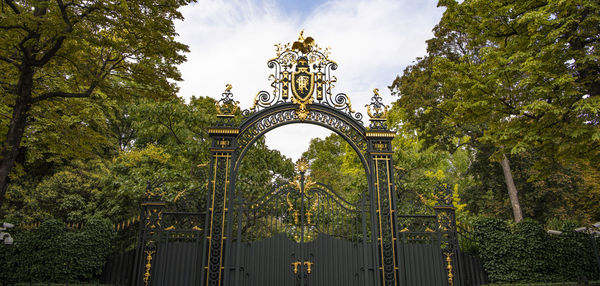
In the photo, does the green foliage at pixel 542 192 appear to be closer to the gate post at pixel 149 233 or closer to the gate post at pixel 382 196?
the gate post at pixel 382 196

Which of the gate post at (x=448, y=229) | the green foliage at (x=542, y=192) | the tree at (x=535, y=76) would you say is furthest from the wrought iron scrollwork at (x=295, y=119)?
the green foliage at (x=542, y=192)

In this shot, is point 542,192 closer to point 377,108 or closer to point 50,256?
point 377,108

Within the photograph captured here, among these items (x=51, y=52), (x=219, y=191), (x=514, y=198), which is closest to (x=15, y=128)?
(x=51, y=52)

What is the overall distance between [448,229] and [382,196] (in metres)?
1.57

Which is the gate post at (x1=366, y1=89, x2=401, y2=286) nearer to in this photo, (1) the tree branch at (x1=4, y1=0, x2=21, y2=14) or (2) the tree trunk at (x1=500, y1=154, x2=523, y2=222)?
(1) the tree branch at (x1=4, y1=0, x2=21, y2=14)

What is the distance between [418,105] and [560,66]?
6318mm

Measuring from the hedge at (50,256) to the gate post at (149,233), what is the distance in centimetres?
203

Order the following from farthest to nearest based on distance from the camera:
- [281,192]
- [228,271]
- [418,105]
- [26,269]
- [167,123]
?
[418,105] → [167,123] → [26,269] → [281,192] → [228,271]

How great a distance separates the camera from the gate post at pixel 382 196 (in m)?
6.68

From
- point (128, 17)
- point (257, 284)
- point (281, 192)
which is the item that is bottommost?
point (257, 284)

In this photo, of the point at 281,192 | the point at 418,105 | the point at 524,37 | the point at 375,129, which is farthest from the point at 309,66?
the point at 418,105

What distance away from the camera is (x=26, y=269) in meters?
7.88

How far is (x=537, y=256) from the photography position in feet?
27.8

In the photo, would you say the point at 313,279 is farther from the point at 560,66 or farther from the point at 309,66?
the point at 560,66
